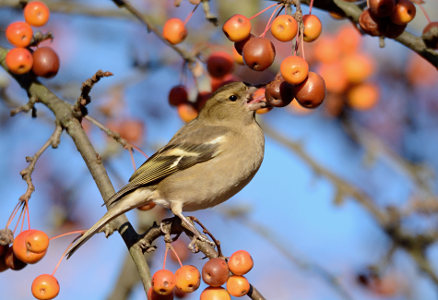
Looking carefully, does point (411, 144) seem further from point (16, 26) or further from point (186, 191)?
point (16, 26)

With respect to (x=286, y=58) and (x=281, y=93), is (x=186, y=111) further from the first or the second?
(x=286, y=58)

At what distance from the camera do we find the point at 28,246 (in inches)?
118

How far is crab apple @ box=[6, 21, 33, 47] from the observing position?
12.1 feet

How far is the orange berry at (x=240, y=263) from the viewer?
2.76 m

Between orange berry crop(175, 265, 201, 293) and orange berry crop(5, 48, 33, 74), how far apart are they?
1.70 meters

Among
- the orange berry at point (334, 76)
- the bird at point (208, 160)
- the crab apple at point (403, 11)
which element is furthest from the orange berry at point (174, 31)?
the orange berry at point (334, 76)

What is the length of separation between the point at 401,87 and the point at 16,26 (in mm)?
5742

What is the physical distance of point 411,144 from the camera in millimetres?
7148

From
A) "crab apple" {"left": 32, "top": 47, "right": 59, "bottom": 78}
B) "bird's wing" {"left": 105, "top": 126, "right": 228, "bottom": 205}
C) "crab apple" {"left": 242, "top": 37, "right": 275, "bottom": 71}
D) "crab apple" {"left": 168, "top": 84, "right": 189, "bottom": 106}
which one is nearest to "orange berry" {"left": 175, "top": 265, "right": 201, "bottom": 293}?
"crab apple" {"left": 242, "top": 37, "right": 275, "bottom": 71}

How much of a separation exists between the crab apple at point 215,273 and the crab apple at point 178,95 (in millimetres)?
1527

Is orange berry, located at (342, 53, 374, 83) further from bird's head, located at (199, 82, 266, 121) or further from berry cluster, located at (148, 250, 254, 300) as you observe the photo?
berry cluster, located at (148, 250, 254, 300)

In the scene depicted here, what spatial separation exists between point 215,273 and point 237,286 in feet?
0.39

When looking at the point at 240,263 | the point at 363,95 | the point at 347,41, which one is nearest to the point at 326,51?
the point at 347,41

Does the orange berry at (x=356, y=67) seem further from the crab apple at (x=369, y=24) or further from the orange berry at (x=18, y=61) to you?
the orange berry at (x=18, y=61)
